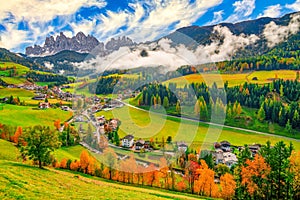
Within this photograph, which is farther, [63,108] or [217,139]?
[63,108]

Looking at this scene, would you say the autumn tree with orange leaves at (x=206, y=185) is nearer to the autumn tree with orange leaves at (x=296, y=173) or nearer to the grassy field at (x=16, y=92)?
the autumn tree with orange leaves at (x=296, y=173)

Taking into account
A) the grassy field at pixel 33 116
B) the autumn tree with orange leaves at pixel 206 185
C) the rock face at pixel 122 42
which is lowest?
the autumn tree with orange leaves at pixel 206 185

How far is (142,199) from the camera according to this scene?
20.7m

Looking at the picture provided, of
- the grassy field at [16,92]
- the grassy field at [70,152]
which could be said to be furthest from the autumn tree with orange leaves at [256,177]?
the grassy field at [16,92]

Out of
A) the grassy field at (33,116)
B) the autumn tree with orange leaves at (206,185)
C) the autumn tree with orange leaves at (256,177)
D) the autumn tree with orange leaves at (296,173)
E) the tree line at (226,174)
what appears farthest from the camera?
the grassy field at (33,116)

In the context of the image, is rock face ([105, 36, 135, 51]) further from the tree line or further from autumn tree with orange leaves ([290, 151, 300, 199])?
autumn tree with orange leaves ([290, 151, 300, 199])

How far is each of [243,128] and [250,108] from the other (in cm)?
1971

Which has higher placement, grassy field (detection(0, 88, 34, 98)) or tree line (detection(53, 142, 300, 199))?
grassy field (detection(0, 88, 34, 98))

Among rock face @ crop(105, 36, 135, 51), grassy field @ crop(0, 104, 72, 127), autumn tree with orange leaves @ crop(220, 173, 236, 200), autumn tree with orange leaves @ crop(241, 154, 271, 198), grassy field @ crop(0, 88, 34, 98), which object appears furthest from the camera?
grassy field @ crop(0, 88, 34, 98)

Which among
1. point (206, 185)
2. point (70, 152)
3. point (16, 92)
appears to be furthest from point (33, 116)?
point (206, 185)

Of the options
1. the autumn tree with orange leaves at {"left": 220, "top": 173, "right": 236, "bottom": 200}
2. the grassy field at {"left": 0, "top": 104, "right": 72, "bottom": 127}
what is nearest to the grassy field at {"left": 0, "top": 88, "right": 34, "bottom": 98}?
the grassy field at {"left": 0, "top": 104, "right": 72, "bottom": 127}

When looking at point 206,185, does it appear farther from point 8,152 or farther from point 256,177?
point 8,152

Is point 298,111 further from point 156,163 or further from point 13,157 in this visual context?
point 13,157

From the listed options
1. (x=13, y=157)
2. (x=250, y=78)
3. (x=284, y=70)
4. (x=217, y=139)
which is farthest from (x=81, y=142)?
(x=284, y=70)
